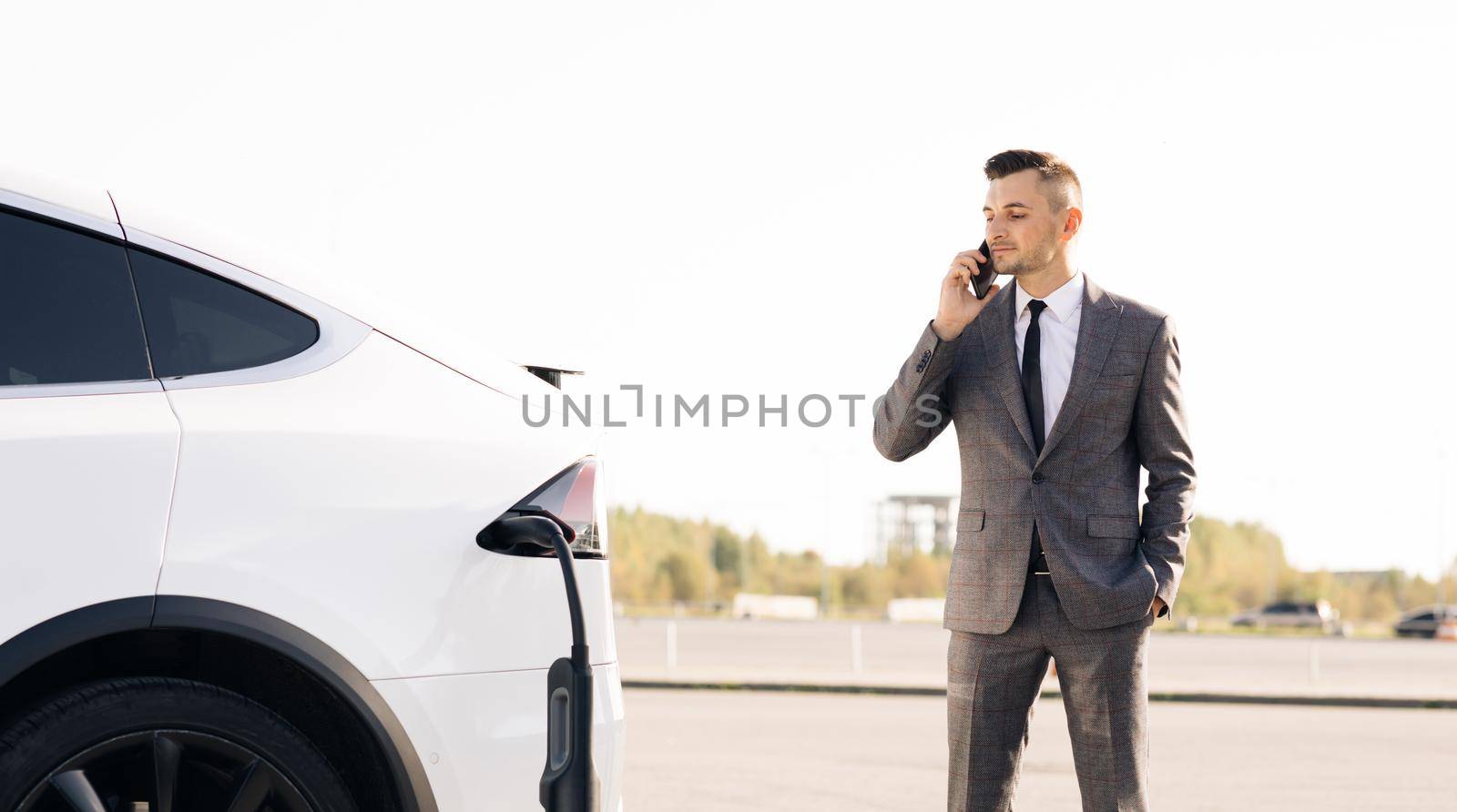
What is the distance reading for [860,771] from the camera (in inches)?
320

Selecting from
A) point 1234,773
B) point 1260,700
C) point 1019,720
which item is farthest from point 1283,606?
point 1019,720

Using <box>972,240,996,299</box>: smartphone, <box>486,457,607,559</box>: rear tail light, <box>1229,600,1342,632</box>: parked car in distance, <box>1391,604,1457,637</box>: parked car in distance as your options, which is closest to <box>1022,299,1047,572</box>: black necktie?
<box>972,240,996,299</box>: smartphone

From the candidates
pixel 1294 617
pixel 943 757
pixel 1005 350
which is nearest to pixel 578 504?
pixel 1005 350

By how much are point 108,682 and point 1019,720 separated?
211cm

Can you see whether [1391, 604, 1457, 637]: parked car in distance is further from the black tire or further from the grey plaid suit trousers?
the black tire

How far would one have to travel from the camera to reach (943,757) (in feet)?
29.4

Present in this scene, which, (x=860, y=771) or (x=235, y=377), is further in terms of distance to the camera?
(x=860, y=771)

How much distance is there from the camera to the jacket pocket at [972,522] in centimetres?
344

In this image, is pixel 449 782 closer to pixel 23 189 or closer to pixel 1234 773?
pixel 23 189

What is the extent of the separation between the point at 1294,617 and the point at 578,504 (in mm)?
Answer: 54939

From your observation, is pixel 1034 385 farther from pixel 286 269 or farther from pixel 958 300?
pixel 286 269

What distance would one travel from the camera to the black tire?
2.58 metres

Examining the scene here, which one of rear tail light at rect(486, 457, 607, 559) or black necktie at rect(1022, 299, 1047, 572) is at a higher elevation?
black necktie at rect(1022, 299, 1047, 572)

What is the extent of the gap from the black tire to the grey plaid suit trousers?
5.18ft
